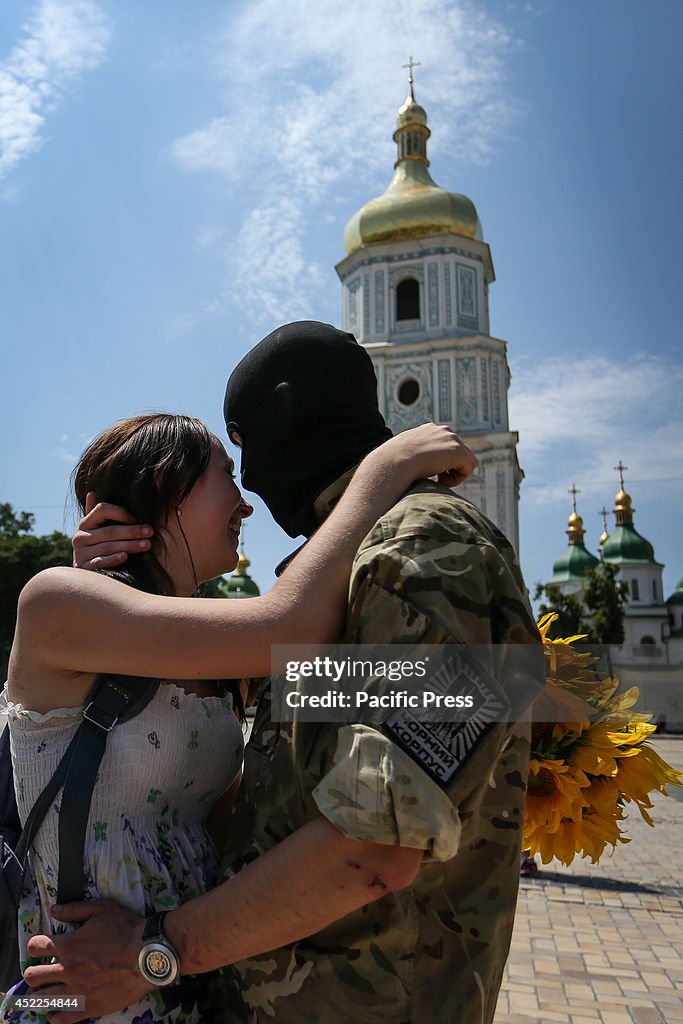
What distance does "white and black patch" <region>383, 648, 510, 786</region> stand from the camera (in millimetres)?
1307

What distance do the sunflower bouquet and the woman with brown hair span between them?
2.32 feet

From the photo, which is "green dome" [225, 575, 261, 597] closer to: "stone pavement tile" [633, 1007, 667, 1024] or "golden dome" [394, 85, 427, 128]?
"golden dome" [394, 85, 427, 128]

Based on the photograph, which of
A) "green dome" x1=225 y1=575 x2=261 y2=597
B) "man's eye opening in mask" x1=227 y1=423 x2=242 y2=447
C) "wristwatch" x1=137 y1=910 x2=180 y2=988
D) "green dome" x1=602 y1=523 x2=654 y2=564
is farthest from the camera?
"green dome" x1=602 y1=523 x2=654 y2=564

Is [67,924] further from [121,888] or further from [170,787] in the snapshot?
[170,787]

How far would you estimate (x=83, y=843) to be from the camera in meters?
1.64

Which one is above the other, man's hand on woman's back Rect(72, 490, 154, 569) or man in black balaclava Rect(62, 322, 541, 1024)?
man's hand on woman's back Rect(72, 490, 154, 569)

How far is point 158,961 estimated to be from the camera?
148cm

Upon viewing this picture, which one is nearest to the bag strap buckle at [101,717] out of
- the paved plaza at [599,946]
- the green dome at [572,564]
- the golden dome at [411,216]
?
the paved plaza at [599,946]

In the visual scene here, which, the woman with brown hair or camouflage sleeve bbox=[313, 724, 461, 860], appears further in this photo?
the woman with brown hair

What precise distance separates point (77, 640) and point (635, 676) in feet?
84.4

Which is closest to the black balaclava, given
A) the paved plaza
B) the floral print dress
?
the floral print dress

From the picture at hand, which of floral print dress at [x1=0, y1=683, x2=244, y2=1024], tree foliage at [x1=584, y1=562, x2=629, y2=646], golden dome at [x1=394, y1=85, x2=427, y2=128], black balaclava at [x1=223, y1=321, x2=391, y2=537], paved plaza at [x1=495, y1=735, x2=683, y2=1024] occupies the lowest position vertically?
paved plaza at [x1=495, y1=735, x2=683, y2=1024]

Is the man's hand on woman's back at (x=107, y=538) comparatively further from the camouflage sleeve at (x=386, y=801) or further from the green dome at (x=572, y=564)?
the green dome at (x=572, y=564)

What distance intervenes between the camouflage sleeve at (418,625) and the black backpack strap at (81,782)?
0.51m
